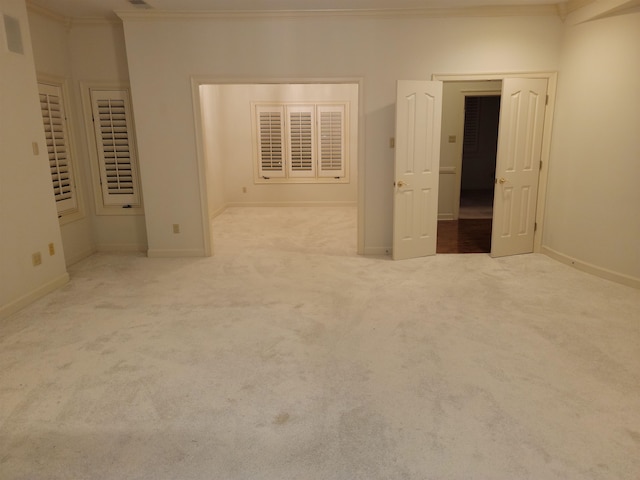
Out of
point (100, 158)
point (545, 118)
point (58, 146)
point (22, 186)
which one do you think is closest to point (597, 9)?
point (545, 118)

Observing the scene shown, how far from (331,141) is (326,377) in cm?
651

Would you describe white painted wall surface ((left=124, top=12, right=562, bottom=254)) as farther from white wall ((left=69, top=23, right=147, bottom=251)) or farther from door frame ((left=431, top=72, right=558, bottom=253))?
white wall ((left=69, top=23, right=147, bottom=251))

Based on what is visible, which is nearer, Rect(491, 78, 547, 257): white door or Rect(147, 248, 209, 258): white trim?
Rect(491, 78, 547, 257): white door

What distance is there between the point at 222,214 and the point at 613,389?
6.90 m

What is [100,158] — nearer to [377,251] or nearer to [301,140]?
[377,251]

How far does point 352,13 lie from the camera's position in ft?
15.9

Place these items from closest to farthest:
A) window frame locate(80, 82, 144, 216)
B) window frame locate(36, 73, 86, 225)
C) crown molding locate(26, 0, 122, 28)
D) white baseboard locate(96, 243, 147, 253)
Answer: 1. crown molding locate(26, 0, 122, 28)
2. window frame locate(36, 73, 86, 225)
3. window frame locate(80, 82, 144, 216)
4. white baseboard locate(96, 243, 147, 253)

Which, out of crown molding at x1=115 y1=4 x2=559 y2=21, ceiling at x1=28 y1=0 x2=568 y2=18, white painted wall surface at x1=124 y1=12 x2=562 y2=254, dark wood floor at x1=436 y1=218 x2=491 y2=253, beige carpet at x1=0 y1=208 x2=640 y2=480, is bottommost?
beige carpet at x1=0 y1=208 x2=640 y2=480

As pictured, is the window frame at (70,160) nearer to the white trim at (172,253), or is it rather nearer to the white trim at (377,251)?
the white trim at (172,253)

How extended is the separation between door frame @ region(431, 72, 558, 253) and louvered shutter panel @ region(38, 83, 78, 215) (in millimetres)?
4288

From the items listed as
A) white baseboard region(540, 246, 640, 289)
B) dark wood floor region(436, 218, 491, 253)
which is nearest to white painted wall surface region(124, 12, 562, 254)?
dark wood floor region(436, 218, 491, 253)

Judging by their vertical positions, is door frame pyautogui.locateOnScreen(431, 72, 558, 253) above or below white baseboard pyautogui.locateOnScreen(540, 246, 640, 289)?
above

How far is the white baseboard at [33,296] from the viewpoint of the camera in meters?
3.68

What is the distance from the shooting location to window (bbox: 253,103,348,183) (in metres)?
8.52
